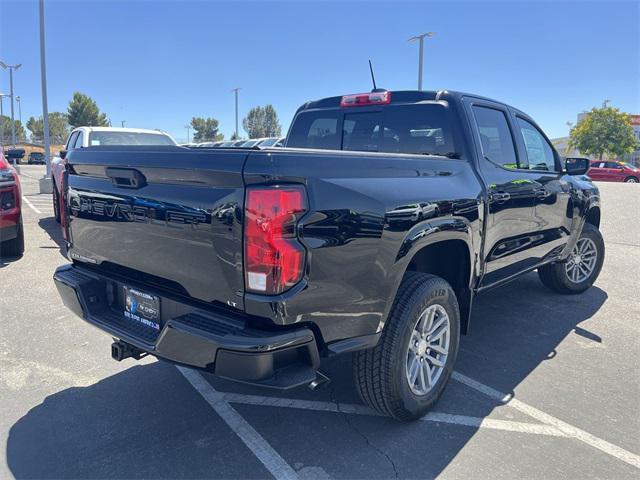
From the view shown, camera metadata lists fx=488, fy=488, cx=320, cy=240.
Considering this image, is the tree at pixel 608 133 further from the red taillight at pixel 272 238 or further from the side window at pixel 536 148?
the red taillight at pixel 272 238

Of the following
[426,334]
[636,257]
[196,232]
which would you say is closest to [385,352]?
[426,334]

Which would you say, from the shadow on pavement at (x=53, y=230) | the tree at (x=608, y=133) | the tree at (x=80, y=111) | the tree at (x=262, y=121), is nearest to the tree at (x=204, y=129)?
the tree at (x=262, y=121)

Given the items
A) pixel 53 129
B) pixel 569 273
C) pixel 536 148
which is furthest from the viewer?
pixel 53 129

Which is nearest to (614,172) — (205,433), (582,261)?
(582,261)

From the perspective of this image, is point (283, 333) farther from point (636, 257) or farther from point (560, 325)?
point (636, 257)

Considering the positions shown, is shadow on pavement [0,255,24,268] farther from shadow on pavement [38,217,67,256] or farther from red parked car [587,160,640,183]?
red parked car [587,160,640,183]

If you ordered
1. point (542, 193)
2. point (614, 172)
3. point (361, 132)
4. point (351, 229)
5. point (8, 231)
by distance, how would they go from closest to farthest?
point (351, 229)
point (361, 132)
point (542, 193)
point (8, 231)
point (614, 172)

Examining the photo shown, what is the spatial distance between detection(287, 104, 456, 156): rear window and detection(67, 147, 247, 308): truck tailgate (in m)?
1.88

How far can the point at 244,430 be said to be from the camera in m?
2.81

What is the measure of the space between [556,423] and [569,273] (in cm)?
308

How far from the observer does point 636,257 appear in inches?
312

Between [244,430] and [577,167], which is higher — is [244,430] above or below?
below

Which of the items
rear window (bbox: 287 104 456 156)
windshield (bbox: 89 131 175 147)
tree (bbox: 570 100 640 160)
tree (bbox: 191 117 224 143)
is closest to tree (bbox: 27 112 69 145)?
tree (bbox: 191 117 224 143)

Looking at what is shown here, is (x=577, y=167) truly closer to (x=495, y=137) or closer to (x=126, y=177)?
(x=495, y=137)
